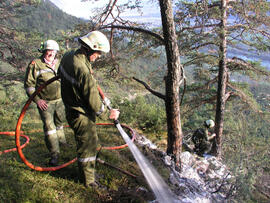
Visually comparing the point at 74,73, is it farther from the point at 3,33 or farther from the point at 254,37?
the point at 3,33

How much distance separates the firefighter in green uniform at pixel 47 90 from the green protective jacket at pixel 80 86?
99 cm

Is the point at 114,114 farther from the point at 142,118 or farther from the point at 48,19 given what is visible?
the point at 48,19

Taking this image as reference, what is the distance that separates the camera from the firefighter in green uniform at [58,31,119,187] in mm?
2477

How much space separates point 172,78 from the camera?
4.68 meters

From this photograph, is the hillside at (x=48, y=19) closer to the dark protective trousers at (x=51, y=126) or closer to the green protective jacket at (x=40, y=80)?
the green protective jacket at (x=40, y=80)

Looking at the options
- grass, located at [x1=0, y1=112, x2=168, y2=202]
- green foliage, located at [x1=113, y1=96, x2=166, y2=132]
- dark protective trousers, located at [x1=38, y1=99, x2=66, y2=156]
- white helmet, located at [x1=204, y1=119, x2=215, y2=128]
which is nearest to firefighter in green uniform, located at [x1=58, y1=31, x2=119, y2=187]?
grass, located at [x1=0, y1=112, x2=168, y2=202]

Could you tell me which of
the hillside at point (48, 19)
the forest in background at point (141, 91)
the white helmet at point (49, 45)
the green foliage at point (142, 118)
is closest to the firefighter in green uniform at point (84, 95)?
the white helmet at point (49, 45)

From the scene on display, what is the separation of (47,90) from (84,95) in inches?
58.7

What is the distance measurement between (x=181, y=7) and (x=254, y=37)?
125 inches

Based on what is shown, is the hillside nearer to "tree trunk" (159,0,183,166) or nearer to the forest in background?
the forest in background

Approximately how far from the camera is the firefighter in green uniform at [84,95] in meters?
2.48

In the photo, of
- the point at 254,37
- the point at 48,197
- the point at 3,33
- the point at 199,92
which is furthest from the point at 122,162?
the point at 3,33

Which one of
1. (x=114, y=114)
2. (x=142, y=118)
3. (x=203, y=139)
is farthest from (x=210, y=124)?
(x=114, y=114)

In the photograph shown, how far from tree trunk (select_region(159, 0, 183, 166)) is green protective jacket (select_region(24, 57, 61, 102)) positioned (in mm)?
2585
